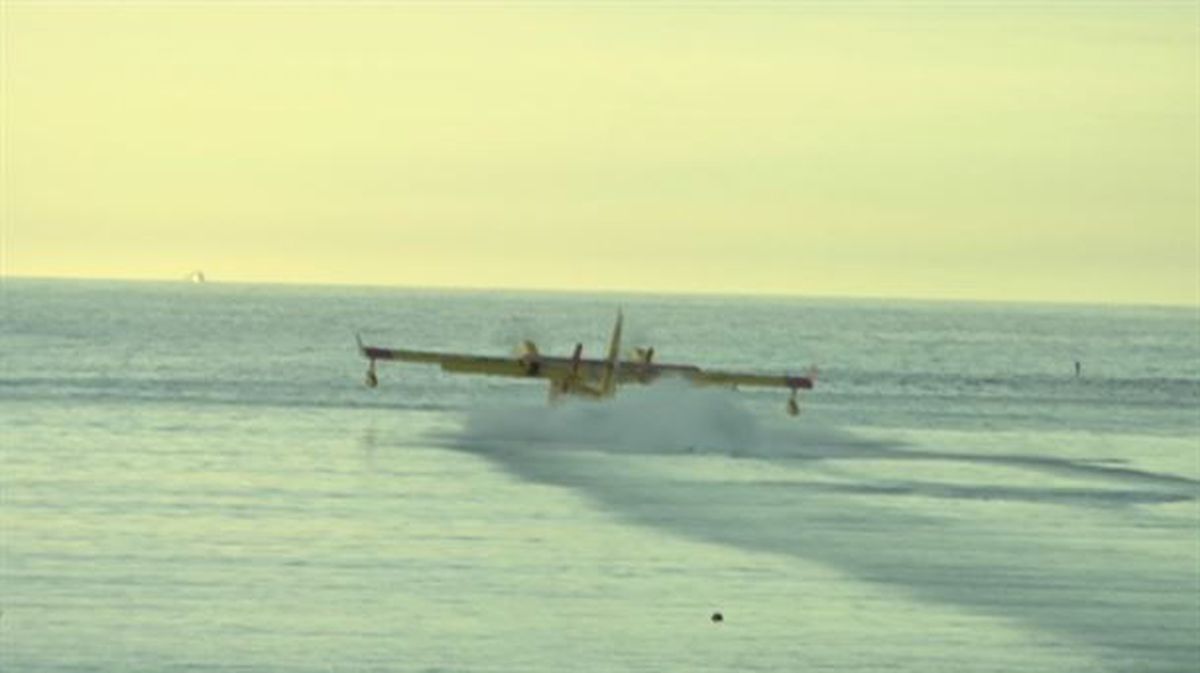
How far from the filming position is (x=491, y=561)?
1823 inches

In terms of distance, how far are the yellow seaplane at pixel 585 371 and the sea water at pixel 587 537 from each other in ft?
2.31

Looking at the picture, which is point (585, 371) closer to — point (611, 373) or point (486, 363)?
point (611, 373)

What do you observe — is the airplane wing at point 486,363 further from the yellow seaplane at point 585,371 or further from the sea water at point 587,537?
the sea water at point 587,537

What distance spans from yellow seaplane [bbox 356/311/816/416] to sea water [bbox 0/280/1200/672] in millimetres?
705

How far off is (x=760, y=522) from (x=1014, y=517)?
4772 mm

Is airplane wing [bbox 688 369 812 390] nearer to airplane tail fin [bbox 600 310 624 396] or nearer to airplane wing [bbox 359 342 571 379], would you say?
airplane tail fin [bbox 600 310 624 396]

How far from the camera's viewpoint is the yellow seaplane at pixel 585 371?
273 feet

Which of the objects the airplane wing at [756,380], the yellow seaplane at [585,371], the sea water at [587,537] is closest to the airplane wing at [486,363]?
the yellow seaplane at [585,371]

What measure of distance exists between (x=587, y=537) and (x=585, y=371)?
36.6 m

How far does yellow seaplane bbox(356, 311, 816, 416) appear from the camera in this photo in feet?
273

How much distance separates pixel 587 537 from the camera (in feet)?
166

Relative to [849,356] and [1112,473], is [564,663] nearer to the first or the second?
[1112,473]

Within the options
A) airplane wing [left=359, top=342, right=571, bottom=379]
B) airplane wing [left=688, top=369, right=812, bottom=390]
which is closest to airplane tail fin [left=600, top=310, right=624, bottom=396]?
airplane wing [left=359, top=342, right=571, bottom=379]

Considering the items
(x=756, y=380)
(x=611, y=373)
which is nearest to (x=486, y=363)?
(x=611, y=373)
